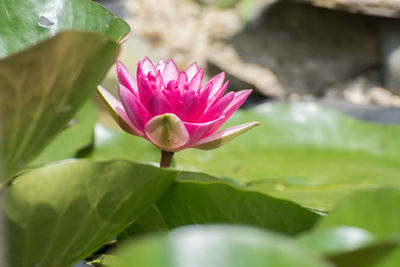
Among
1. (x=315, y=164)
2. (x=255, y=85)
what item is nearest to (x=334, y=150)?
(x=315, y=164)

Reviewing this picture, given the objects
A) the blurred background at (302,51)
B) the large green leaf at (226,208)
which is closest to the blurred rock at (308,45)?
the blurred background at (302,51)

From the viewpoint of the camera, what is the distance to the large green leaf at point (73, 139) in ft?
2.75

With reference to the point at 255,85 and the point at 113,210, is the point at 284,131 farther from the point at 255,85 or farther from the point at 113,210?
the point at 255,85

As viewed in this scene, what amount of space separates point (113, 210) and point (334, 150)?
0.85 m

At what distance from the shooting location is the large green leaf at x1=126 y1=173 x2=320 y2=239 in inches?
14.9

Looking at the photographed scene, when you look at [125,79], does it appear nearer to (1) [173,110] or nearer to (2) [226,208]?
(1) [173,110]

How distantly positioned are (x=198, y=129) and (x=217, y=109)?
3 cm

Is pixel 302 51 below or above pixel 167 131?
below

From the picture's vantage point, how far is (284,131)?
1.14 meters

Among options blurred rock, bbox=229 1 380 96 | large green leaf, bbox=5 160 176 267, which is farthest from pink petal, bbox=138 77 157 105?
blurred rock, bbox=229 1 380 96

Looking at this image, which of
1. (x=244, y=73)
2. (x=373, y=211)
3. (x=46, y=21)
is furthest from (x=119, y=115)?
(x=244, y=73)

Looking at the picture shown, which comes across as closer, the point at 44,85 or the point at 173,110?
the point at 44,85

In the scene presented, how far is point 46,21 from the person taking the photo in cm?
50

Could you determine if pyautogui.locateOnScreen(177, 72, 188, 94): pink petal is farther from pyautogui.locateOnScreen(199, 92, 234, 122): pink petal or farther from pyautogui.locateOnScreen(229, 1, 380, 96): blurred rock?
Result: pyautogui.locateOnScreen(229, 1, 380, 96): blurred rock
